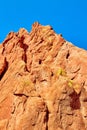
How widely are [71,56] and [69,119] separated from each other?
16.6 metres

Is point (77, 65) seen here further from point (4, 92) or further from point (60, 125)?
point (60, 125)

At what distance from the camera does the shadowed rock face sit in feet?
159

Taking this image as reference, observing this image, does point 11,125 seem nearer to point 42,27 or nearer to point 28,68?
point 28,68

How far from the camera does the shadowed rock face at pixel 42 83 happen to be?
48344 mm

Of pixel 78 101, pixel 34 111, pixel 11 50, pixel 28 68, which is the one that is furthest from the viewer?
pixel 11 50

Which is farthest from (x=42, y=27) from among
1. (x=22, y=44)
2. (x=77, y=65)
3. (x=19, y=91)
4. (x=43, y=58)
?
(x=19, y=91)

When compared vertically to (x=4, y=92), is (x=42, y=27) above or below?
above

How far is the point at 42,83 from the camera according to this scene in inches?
2164

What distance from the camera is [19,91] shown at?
165ft

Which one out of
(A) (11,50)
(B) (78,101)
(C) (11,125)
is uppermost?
(A) (11,50)

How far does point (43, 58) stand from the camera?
67.1 metres

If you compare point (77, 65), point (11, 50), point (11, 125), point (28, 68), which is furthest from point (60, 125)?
point (11, 50)

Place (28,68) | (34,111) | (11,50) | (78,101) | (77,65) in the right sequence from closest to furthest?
1. (34,111)
2. (78,101)
3. (77,65)
4. (28,68)
5. (11,50)

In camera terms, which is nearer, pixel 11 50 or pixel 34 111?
pixel 34 111
